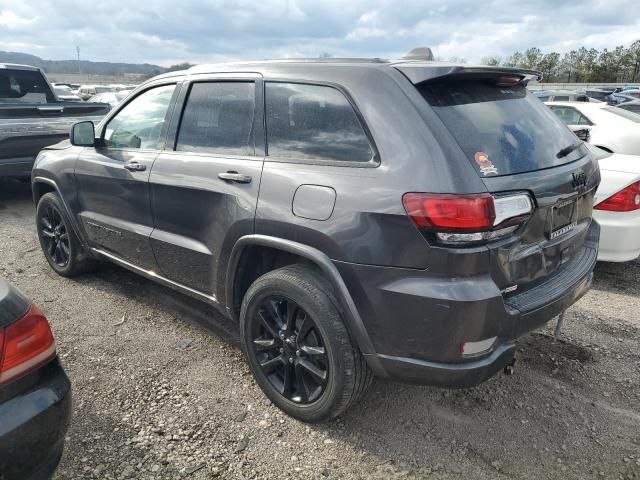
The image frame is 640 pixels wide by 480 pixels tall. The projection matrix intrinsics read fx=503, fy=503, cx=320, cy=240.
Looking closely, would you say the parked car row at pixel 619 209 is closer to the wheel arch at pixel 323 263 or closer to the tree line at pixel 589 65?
the wheel arch at pixel 323 263

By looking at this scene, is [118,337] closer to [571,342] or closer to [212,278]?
[212,278]

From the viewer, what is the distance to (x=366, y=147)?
90.7 inches

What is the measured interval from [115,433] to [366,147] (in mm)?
1922

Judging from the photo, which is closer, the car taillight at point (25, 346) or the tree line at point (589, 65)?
the car taillight at point (25, 346)

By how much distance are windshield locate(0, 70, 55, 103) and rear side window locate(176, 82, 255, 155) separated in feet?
20.5

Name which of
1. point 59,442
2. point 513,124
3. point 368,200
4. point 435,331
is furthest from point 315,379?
point 513,124

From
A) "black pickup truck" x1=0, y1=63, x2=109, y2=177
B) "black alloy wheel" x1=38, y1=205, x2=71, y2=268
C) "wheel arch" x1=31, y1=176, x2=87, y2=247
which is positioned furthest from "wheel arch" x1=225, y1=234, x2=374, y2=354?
"black pickup truck" x1=0, y1=63, x2=109, y2=177

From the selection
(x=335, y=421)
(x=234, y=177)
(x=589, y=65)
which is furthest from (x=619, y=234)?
(x=589, y=65)

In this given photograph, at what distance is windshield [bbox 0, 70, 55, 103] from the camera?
8.04m

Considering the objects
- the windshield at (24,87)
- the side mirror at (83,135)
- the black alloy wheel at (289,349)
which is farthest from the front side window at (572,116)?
the windshield at (24,87)

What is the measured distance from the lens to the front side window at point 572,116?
9.48 meters

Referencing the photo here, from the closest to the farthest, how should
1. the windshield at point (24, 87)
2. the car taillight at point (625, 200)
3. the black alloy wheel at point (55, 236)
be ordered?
1. the car taillight at point (625, 200)
2. the black alloy wheel at point (55, 236)
3. the windshield at point (24, 87)

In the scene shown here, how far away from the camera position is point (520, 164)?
7.57 ft

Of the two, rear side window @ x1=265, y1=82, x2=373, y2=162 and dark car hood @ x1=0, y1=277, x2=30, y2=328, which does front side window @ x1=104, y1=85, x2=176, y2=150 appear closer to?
rear side window @ x1=265, y1=82, x2=373, y2=162
